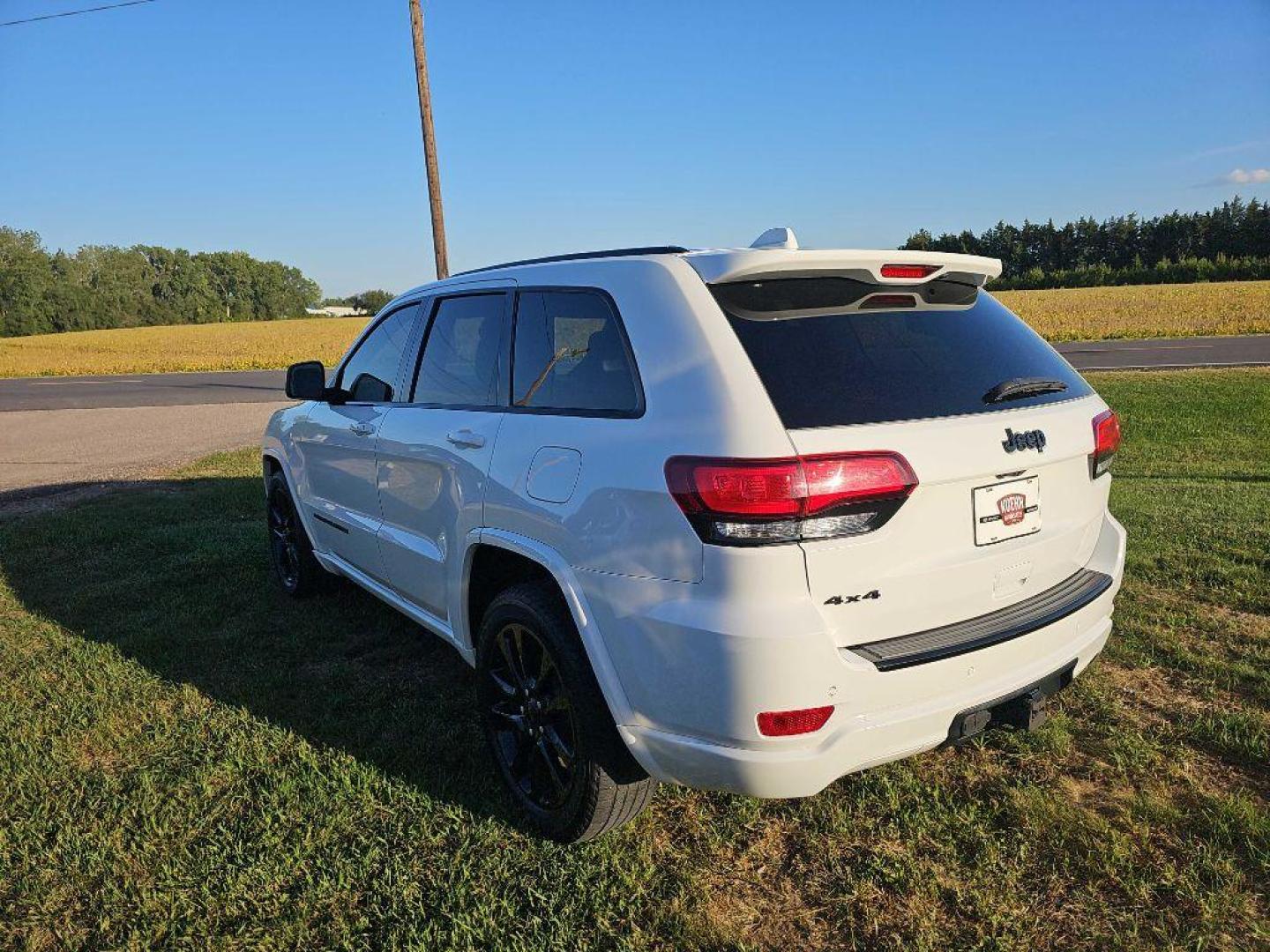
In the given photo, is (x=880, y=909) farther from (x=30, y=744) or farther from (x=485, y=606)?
(x=30, y=744)

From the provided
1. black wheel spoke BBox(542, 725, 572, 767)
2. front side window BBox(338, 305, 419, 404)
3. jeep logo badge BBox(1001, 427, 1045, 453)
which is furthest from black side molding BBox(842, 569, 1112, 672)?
front side window BBox(338, 305, 419, 404)

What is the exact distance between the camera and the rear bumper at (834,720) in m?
1.93

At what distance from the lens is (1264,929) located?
6.85ft

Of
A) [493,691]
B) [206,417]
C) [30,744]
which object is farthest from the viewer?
[206,417]

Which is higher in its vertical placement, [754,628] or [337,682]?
[754,628]

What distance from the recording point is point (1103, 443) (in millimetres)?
2516

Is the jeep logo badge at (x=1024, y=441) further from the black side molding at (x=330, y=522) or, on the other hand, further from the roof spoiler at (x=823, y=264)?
the black side molding at (x=330, y=522)

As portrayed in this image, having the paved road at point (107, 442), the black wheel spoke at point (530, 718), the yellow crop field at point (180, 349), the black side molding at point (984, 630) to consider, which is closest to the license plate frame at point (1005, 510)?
the black side molding at point (984, 630)

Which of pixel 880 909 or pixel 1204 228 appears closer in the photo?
pixel 880 909

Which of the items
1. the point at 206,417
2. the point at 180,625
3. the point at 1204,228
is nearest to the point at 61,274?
the point at 206,417

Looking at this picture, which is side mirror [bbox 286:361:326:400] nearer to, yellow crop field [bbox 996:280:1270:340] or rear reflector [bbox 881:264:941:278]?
rear reflector [bbox 881:264:941:278]

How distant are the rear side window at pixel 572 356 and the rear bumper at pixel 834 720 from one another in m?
0.80

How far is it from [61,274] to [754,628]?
116489mm

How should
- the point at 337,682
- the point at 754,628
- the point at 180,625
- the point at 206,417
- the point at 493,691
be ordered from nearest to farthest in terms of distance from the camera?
the point at 754,628
the point at 493,691
the point at 337,682
the point at 180,625
the point at 206,417
